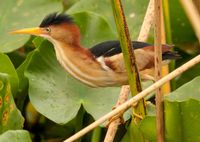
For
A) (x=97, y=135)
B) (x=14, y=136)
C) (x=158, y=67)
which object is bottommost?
(x=97, y=135)

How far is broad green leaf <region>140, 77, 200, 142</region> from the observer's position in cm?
212

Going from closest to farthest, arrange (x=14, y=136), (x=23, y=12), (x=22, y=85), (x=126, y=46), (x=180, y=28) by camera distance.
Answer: (x=126, y=46), (x=14, y=136), (x=22, y=85), (x=23, y=12), (x=180, y=28)

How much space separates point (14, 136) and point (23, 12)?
0.86m

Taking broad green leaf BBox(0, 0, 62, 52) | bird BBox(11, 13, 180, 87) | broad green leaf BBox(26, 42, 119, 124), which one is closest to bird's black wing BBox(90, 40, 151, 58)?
bird BBox(11, 13, 180, 87)

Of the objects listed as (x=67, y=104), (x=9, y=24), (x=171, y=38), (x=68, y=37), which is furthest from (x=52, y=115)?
(x=171, y=38)

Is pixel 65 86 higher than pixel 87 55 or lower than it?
lower

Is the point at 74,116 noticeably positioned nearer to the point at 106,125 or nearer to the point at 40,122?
the point at 106,125

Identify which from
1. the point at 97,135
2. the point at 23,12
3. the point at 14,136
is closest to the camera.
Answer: the point at 14,136

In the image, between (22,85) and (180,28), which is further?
(180,28)

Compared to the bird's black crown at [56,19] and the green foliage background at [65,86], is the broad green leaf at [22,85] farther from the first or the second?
the bird's black crown at [56,19]

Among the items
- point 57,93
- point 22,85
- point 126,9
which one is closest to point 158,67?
point 57,93

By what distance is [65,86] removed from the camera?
8.62 ft

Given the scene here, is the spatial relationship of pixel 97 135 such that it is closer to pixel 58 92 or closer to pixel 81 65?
pixel 58 92

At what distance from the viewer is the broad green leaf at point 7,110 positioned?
2.31 metres
